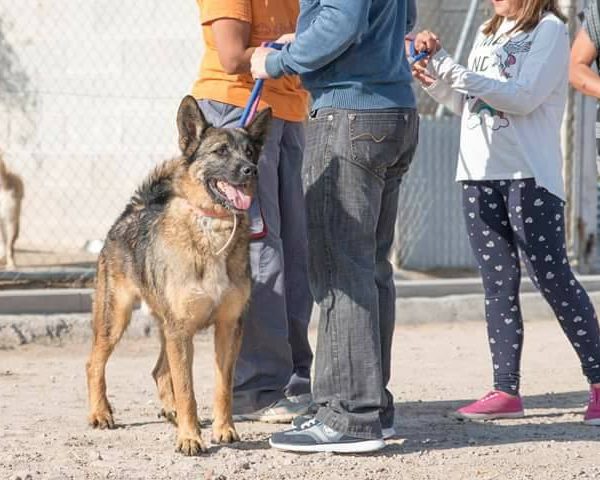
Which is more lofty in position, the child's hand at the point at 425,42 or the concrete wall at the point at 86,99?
the child's hand at the point at 425,42

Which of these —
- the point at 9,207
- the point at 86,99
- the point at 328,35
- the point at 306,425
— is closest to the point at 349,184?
the point at 328,35

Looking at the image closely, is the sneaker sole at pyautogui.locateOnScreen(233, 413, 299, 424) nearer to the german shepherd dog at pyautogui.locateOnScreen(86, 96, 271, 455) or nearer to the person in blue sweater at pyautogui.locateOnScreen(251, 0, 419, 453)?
the german shepherd dog at pyautogui.locateOnScreen(86, 96, 271, 455)

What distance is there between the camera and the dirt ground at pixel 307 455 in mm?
4551

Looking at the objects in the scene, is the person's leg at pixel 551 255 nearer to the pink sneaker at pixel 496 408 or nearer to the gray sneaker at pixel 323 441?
the pink sneaker at pixel 496 408

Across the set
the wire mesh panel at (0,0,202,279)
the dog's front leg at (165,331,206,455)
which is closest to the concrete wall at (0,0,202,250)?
the wire mesh panel at (0,0,202,279)

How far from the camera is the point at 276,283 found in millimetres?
5355

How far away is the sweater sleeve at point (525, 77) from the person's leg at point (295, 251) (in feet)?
2.51

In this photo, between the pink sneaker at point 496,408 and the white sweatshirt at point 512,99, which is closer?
the white sweatshirt at point 512,99

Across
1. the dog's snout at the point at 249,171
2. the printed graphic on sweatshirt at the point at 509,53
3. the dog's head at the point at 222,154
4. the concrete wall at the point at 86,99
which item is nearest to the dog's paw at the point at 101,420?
the dog's head at the point at 222,154

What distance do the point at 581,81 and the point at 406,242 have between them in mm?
4470

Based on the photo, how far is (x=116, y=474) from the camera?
177 inches

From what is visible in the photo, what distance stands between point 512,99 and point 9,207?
216 inches

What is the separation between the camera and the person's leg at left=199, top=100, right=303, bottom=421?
530cm

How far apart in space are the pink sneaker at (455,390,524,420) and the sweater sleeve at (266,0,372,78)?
195cm
